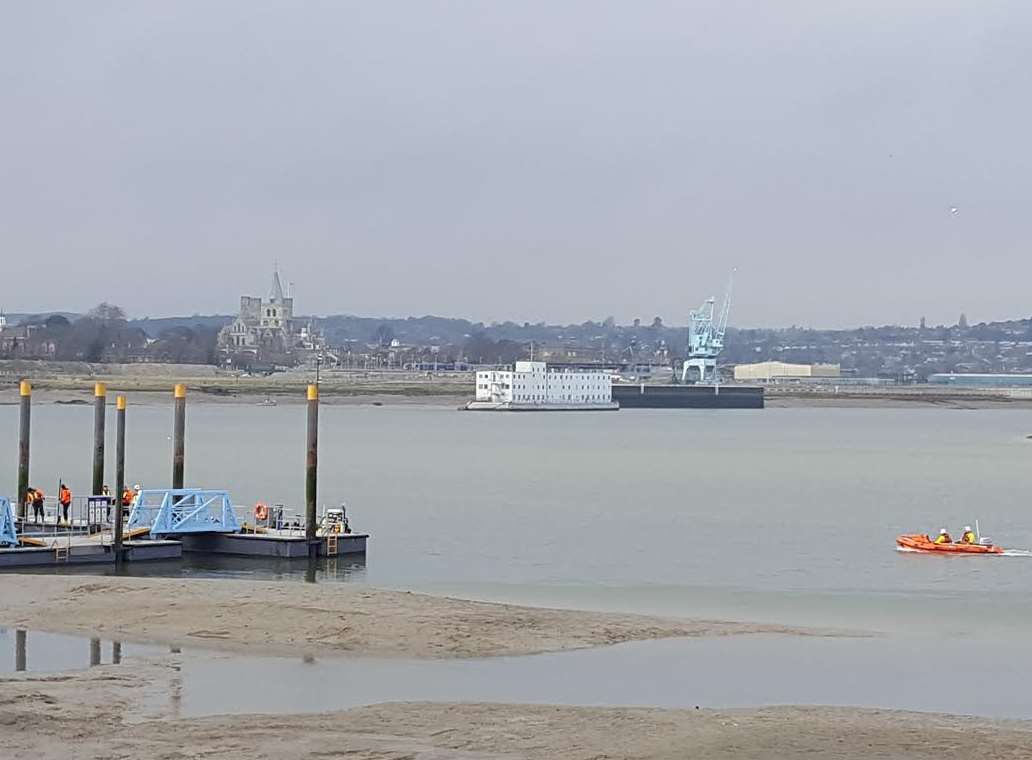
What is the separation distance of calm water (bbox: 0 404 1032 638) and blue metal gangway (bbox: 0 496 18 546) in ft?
16.8

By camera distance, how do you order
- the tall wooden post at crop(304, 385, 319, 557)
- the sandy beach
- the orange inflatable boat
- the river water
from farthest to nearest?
the orange inflatable boat < the tall wooden post at crop(304, 385, 319, 557) < the river water < the sandy beach

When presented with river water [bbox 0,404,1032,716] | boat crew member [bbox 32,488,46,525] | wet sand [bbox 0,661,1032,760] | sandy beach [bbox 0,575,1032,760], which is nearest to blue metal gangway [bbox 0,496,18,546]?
river water [bbox 0,404,1032,716]

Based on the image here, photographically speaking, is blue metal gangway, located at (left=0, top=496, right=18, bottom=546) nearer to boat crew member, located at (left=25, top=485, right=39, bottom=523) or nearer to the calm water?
boat crew member, located at (left=25, top=485, right=39, bottom=523)

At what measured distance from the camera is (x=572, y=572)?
42.0 m

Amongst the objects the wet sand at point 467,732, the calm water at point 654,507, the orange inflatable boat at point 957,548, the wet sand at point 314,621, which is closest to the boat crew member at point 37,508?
the calm water at point 654,507

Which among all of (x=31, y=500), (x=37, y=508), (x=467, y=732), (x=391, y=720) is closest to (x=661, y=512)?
(x=31, y=500)

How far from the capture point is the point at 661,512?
61.4 metres

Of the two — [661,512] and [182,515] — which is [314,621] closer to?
[182,515]

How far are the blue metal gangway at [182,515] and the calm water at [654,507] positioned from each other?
254 cm

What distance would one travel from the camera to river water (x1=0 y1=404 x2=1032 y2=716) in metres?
36.7

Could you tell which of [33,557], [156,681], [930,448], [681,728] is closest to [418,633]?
[156,681]

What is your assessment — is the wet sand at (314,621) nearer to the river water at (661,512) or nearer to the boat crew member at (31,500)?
the river water at (661,512)

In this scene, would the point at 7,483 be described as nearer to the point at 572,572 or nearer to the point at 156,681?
the point at 572,572

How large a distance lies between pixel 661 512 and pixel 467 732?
41.8 m
